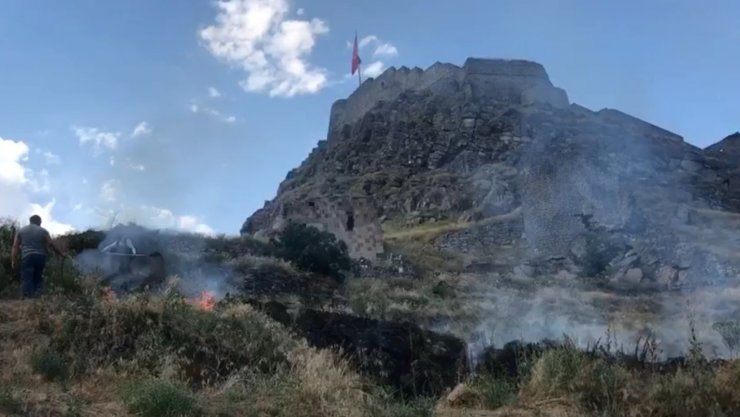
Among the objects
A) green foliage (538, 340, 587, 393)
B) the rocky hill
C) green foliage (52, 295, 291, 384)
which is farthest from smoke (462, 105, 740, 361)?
green foliage (52, 295, 291, 384)

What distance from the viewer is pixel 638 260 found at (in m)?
21.2

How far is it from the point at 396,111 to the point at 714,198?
20705mm

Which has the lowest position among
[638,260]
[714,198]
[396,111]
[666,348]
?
[666,348]

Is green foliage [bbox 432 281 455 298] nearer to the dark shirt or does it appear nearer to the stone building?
the stone building

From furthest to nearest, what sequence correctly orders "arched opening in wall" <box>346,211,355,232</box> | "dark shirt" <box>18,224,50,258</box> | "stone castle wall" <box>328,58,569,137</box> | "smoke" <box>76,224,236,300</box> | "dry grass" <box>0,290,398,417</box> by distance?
"stone castle wall" <box>328,58,569,137</box> → "arched opening in wall" <box>346,211,355,232</box> → "smoke" <box>76,224,236,300</box> → "dark shirt" <box>18,224,50,258</box> → "dry grass" <box>0,290,398,417</box>

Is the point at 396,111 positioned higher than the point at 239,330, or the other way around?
the point at 396,111

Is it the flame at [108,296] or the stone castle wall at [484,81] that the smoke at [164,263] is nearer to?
the flame at [108,296]

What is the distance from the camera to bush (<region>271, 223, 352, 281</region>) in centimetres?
1920

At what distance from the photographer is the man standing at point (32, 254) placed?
786 cm

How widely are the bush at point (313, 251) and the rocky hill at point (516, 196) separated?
162cm

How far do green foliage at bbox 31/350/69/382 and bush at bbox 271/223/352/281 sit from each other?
42.9 ft

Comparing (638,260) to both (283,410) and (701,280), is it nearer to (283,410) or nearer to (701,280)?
(701,280)

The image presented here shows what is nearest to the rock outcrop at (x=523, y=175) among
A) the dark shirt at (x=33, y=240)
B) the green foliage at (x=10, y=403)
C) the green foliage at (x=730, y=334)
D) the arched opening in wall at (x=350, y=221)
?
the arched opening in wall at (x=350, y=221)

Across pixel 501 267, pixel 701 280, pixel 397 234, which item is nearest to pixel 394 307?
pixel 701 280
